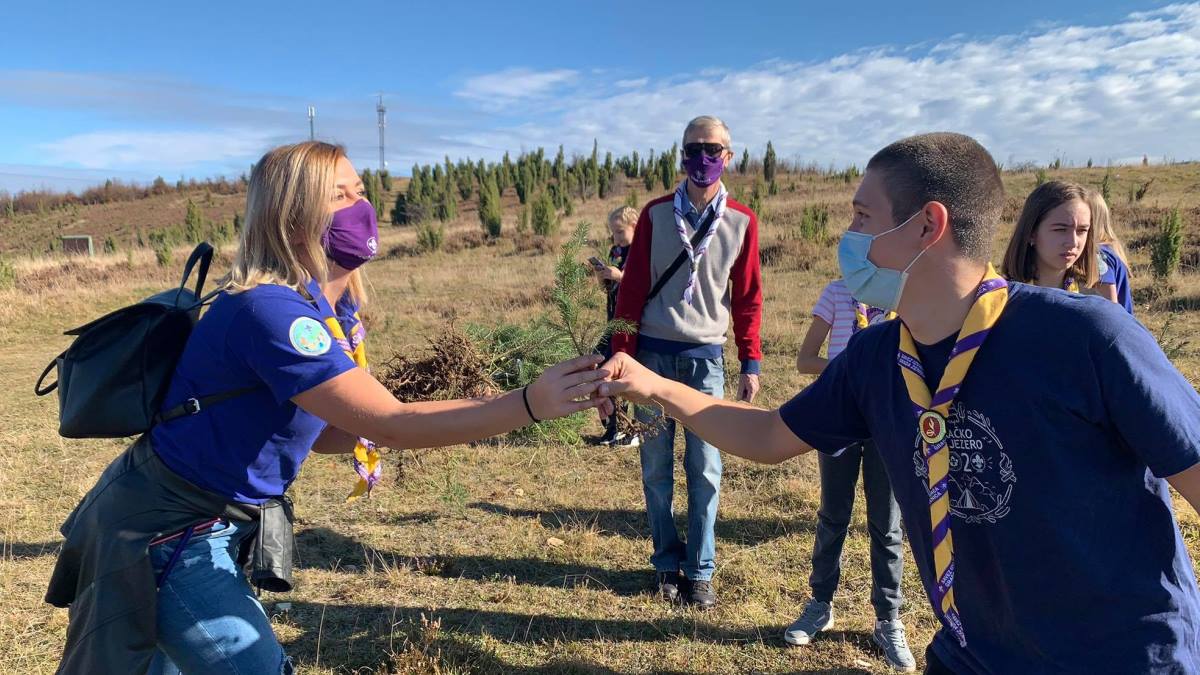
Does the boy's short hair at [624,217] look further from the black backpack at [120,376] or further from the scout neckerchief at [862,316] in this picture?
the black backpack at [120,376]

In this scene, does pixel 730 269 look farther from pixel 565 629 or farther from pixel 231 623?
pixel 231 623

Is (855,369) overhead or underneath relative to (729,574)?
overhead

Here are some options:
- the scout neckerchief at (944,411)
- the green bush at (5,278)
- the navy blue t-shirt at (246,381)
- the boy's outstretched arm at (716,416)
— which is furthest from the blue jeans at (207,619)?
the green bush at (5,278)

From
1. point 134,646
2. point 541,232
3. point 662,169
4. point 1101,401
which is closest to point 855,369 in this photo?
point 1101,401

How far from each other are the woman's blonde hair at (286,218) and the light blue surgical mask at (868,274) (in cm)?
147

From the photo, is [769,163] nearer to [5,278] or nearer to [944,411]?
[5,278]

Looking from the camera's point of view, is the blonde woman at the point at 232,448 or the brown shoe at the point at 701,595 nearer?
the blonde woman at the point at 232,448

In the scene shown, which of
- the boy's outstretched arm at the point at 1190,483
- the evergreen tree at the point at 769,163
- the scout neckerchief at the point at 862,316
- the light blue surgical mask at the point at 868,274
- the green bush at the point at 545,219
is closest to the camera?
the boy's outstretched arm at the point at 1190,483

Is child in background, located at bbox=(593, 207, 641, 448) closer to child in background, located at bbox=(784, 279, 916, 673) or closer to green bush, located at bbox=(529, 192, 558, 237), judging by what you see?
child in background, located at bbox=(784, 279, 916, 673)

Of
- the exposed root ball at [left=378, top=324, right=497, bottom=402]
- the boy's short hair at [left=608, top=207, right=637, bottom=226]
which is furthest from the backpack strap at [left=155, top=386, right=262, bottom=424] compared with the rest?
the boy's short hair at [left=608, top=207, right=637, bottom=226]

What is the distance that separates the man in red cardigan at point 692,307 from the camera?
12.3 feet

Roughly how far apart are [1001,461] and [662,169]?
42456 millimetres

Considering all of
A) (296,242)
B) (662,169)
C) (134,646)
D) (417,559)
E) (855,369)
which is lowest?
(417,559)

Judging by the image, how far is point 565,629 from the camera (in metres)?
3.62
